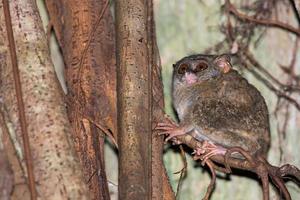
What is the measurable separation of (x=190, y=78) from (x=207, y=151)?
3.05ft

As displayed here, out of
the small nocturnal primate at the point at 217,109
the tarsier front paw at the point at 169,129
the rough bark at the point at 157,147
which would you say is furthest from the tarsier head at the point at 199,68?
the tarsier front paw at the point at 169,129

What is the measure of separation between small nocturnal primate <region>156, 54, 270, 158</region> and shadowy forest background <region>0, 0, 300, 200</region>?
251 millimetres

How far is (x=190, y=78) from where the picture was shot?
5.55 metres

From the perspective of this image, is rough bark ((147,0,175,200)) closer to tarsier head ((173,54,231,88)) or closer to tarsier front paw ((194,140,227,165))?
tarsier front paw ((194,140,227,165))

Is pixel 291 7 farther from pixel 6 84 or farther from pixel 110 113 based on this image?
pixel 6 84

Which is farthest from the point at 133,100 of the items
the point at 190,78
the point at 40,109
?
the point at 190,78

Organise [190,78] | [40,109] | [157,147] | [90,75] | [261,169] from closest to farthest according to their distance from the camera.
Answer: [40,109] → [261,169] → [157,147] → [90,75] → [190,78]

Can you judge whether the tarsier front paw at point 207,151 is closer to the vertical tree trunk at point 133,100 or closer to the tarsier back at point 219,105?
the tarsier back at point 219,105

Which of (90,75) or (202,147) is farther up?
(90,75)

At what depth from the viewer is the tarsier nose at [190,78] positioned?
218 inches

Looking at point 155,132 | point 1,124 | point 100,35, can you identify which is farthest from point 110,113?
point 1,124

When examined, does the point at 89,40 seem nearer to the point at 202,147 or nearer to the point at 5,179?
the point at 202,147

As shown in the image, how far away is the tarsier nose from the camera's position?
18.2 ft

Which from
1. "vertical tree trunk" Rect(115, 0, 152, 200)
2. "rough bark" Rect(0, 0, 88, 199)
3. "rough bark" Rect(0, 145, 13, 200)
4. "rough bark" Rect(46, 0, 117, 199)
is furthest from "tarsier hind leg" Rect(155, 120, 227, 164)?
"rough bark" Rect(0, 145, 13, 200)
